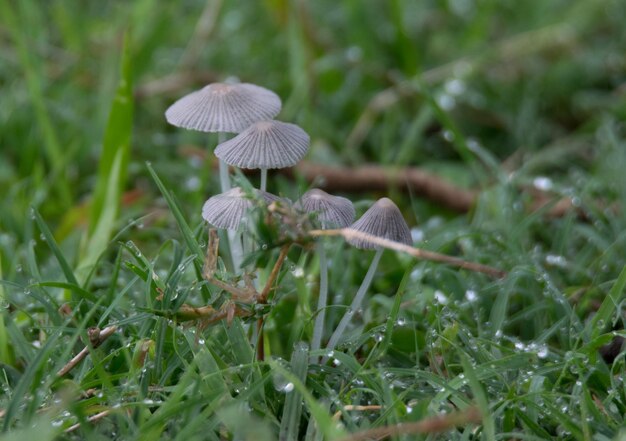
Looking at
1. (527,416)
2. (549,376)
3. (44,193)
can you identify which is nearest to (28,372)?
(527,416)

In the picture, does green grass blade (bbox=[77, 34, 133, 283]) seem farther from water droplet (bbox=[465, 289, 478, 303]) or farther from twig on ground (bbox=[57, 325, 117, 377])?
water droplet (bbox=[465, 289, 478, 303])

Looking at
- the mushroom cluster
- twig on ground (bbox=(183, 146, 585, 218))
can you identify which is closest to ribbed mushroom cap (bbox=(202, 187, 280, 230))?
the mushroom cluster

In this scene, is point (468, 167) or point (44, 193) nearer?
point (44, 193)

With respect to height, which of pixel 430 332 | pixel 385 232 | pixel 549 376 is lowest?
pixel 549 376

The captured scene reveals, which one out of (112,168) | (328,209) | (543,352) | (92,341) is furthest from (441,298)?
(112,168)

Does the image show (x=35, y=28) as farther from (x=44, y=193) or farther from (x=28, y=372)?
(x=28, y=372)

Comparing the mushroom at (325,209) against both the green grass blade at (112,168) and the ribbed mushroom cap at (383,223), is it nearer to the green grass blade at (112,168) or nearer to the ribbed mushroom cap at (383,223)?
the ribbed mushroom cap at (383,223)

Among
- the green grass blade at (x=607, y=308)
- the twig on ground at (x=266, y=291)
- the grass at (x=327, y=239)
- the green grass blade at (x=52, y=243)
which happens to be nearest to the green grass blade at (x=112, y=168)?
the grass at (x=327, y=239)
